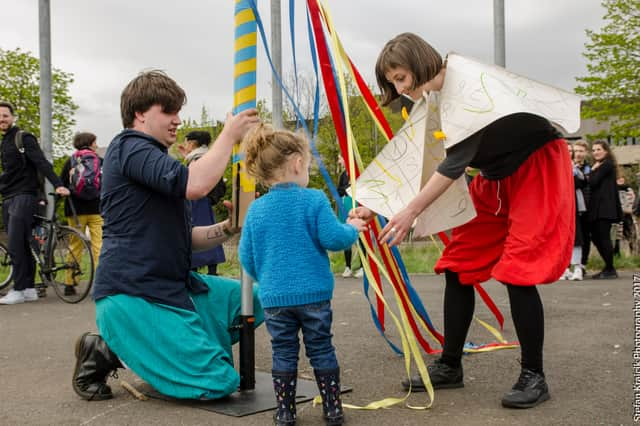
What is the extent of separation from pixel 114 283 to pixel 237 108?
109cm

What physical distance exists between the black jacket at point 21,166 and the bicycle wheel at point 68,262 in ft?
1.85

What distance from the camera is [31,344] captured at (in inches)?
201

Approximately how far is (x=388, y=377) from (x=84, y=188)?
15.9 ft

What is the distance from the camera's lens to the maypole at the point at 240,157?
11.6 ft

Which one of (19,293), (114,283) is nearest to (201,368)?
(114,283)

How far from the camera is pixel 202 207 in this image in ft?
21.4

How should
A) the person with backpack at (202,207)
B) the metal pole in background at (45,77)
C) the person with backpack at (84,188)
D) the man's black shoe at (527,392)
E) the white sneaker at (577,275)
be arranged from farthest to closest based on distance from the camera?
the metal pole in background at (45,77) < the white sneaker at (577,275) < the person with backpack at (84,188) < the person with backpack at (202,207) < the man's black shoe at (527,392)

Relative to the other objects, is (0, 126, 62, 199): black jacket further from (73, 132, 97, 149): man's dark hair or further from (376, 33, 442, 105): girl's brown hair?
(376, 33, 442, 105): girl's brown hair

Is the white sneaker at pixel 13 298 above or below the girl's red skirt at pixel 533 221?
below

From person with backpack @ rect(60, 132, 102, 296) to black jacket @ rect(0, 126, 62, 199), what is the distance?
284 mm

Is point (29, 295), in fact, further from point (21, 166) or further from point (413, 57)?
point (413, 57)

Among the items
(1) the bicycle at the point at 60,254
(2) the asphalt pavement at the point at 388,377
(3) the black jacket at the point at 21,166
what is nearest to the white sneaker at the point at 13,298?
(1) the bicycle at the point at 60,254

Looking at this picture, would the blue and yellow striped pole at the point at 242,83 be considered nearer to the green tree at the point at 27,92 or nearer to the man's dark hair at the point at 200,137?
the man's dark hair at the point at 200,137

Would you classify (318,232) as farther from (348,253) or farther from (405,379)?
(348,253)
